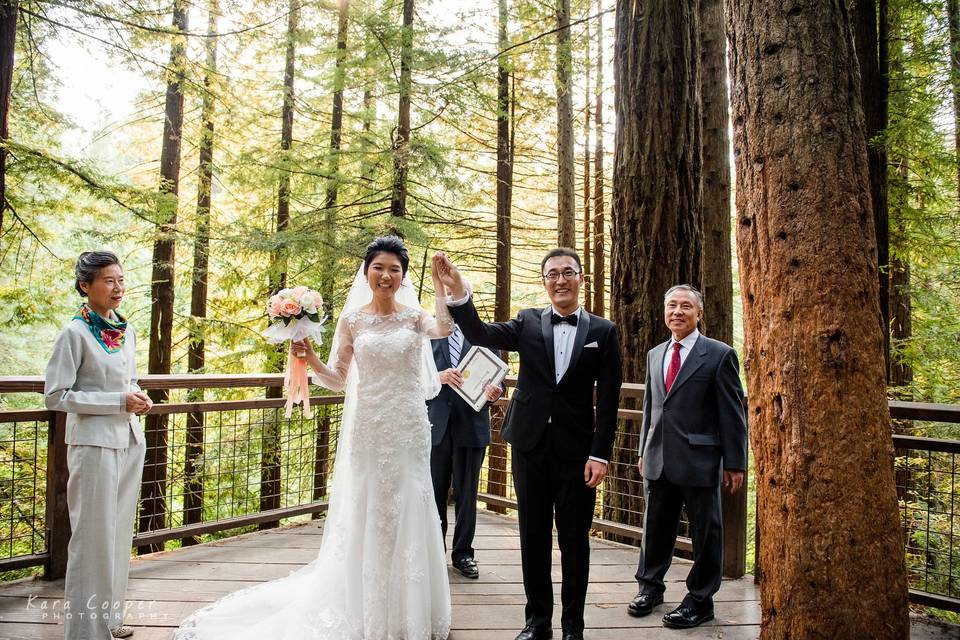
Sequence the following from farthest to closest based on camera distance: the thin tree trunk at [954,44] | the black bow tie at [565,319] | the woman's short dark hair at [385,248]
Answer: the thin tree trunk at [954,44], the woman's short dark hair at [385,248], the black bow tie at [565,319]

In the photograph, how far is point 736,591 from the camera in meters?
4.05

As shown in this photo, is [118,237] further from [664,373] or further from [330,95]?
[664,373]

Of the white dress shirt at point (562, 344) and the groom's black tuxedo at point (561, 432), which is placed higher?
the white dress shirt at point (562, 344)

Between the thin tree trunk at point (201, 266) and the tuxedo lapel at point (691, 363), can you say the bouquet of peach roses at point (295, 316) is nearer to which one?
the tuxedo lapel at point (691, 363)

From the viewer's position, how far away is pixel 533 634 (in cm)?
317

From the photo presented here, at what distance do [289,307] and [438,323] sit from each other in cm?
92

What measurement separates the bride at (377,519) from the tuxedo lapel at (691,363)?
148 centimetres

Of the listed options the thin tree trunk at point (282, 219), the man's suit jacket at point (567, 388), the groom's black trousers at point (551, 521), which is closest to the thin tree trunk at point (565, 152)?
the thin tree trunk at point (282, 219)

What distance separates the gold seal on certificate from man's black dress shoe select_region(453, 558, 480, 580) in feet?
3.77

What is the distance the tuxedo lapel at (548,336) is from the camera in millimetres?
3092

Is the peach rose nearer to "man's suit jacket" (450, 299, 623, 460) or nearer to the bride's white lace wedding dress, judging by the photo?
the bride's white lace wedding dress

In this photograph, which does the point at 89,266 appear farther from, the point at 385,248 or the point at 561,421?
the point at 561,421

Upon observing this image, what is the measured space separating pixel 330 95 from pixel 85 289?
973 cm

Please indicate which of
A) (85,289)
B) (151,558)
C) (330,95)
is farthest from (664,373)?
(330,95)
